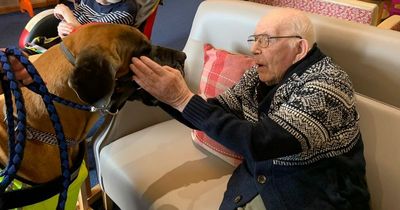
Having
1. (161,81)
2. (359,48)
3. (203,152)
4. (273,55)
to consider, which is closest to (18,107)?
(161,81)

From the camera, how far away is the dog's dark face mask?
1253 mm

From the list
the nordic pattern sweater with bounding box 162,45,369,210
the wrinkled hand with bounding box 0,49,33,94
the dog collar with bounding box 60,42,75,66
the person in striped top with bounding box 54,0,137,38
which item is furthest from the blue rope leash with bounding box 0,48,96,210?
the person in striped top with bounding box 54,0,137,38

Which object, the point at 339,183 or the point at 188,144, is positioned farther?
the point at 188,144

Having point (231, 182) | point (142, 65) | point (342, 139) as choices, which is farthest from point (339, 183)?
point (142, 65)

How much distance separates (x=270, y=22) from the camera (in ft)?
4.51

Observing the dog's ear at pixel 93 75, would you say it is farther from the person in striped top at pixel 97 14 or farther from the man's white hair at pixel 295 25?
the person in striped top at pixel 97 14

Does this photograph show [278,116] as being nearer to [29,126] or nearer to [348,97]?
[348,97]

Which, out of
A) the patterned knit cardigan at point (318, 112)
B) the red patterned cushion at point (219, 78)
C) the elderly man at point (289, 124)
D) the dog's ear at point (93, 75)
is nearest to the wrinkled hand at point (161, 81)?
the elderly man at point (289, 124)

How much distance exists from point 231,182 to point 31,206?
66cm

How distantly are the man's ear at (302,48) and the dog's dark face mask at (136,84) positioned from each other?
369 millimetres

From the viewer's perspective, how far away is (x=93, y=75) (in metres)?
1.02

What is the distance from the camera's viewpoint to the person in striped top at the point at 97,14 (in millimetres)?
A: 2264

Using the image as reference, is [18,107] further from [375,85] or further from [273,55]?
[375,85]

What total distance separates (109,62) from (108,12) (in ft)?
4.51
